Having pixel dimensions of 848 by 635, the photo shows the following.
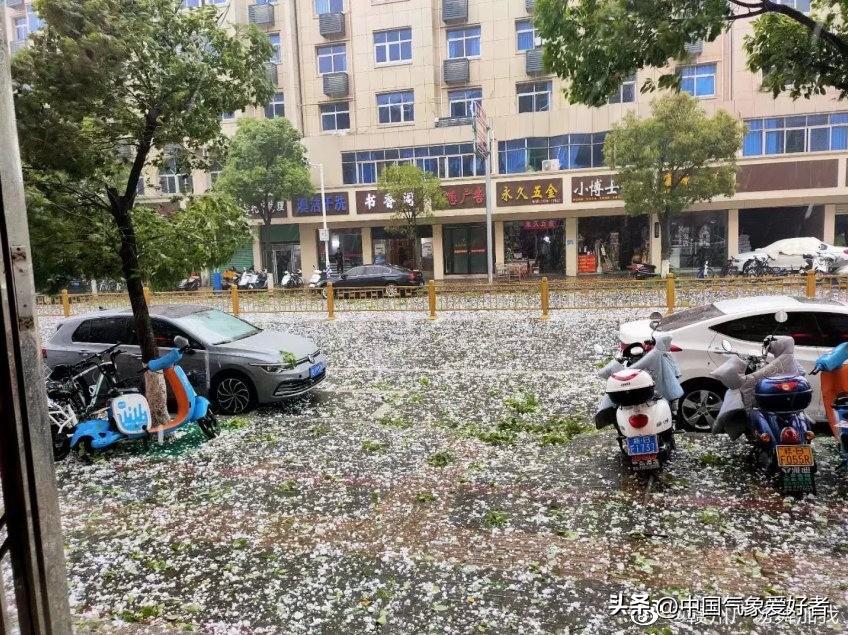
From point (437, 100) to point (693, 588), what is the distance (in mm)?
32409

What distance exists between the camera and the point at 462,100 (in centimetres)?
3353

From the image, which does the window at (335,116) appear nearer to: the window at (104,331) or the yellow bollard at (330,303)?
the yellow bollard at (330,303)

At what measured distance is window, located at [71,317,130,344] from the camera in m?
9.22

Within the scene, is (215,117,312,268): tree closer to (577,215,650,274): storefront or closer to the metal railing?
the metal railing

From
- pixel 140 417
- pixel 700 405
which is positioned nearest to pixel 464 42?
pixel 700 405

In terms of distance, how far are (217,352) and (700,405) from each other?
6078mm

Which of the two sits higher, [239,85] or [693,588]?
[239,85]

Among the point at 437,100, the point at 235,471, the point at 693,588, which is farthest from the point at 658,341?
the point at 437,100

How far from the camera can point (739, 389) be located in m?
5.55

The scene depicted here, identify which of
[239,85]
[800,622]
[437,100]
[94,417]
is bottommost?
[800,622]

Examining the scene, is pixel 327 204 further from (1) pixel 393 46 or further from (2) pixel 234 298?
(2) pixel 234 298

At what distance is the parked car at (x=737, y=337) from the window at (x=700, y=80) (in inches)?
1042

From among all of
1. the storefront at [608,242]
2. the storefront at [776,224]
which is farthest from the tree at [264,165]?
the storefront at [776,224]

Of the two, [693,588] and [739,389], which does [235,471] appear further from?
[739,389]
